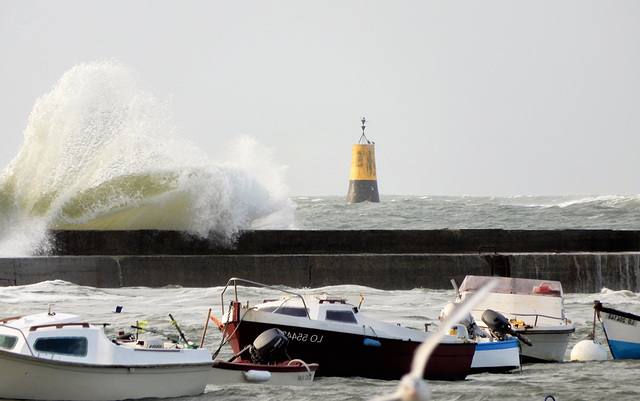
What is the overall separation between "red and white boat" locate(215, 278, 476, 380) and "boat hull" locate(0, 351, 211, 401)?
1.80 meters

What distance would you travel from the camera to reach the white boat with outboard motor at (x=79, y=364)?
7762 mm

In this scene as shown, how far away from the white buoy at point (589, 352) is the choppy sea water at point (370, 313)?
0.77 feet

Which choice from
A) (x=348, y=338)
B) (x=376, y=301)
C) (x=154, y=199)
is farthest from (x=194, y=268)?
(x=348, y=338)

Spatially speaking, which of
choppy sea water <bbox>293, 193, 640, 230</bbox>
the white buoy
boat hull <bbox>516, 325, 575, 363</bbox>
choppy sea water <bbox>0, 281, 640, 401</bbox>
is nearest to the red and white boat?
choppy sea water <bbox>0, 281, 640, 401</bbox>

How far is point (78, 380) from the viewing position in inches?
310

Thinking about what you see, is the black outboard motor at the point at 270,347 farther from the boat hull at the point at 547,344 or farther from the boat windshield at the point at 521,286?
the boat windshield at the point at 521,286

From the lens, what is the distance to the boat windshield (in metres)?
12.9

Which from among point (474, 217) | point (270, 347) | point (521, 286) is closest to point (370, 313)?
point (521, 286)

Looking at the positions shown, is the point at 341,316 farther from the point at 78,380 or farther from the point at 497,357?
the point at 78,380

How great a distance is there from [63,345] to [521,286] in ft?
23.0

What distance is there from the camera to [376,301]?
1702cm

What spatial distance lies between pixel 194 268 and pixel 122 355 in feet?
36.0

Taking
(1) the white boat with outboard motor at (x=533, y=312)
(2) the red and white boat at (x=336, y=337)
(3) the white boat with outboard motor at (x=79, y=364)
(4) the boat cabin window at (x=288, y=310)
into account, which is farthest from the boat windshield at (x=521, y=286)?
(3) the white boat with outboard motor at (x=79, y=364)

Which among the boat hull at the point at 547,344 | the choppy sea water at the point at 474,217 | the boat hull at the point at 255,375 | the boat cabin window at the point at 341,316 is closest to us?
the boat hull at the point at 255,375
